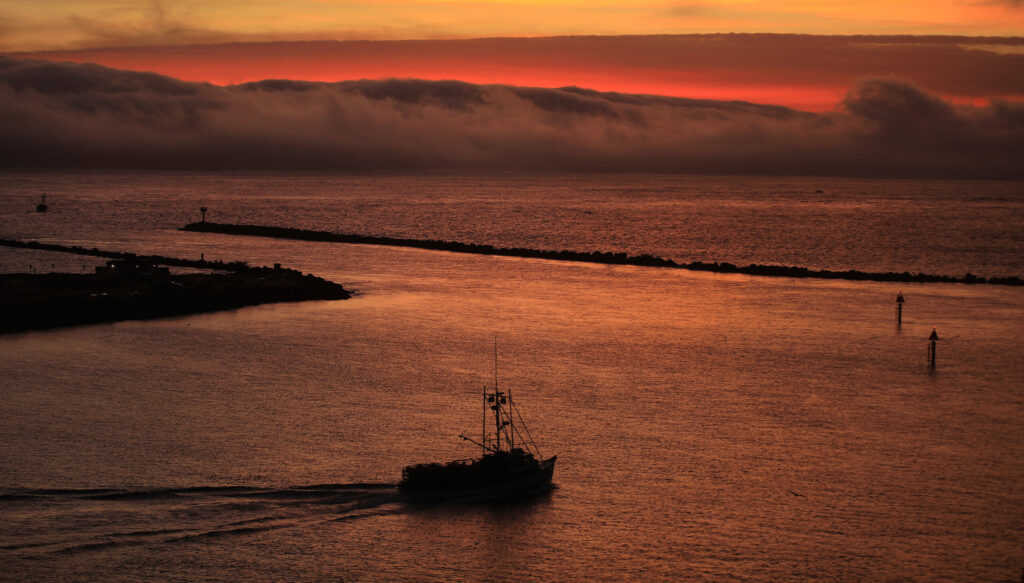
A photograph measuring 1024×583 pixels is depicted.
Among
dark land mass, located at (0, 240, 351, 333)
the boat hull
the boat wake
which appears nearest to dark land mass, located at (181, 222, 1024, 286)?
dark land mass, located at (0, 240, 351, 333)

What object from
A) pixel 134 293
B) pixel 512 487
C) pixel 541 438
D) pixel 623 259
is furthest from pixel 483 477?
pixel 623 259

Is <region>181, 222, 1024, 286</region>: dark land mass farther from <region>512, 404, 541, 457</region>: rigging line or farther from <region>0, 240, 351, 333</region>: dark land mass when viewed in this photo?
<region>512, 404, 541, 457</region>: rigging line

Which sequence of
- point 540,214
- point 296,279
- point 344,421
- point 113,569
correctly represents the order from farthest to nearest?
point 540,214
point 296,279
point 344,421
point 113,569

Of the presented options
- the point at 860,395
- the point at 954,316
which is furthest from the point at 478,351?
the point at 954,316

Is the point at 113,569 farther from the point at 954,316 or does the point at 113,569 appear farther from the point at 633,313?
the point at 954,316

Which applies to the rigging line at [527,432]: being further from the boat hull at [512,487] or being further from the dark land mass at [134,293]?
the dark land mass at [134,293]

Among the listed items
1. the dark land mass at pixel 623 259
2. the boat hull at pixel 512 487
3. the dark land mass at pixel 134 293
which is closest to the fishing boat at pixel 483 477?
the boat hull at pixel 512 487
